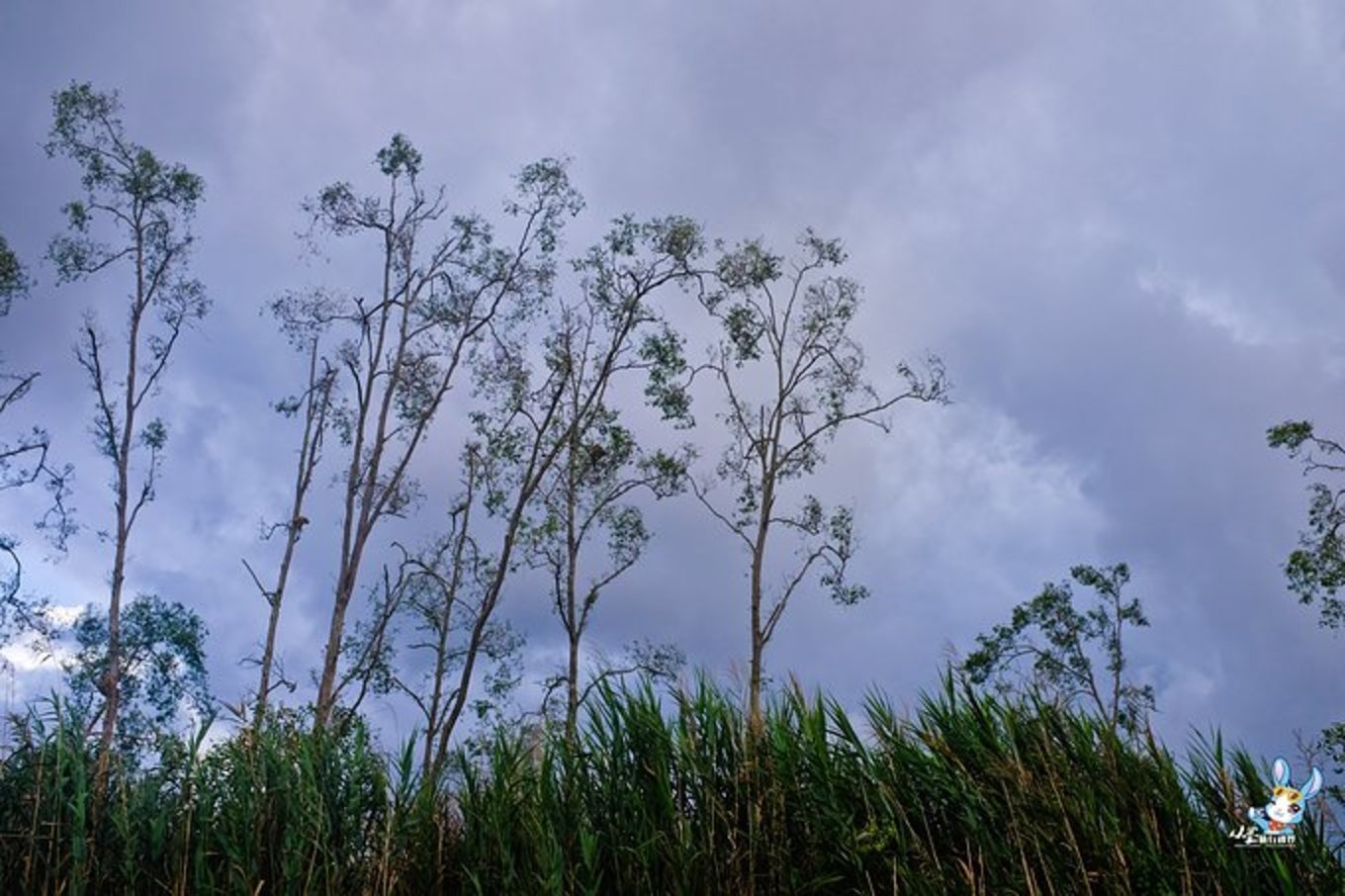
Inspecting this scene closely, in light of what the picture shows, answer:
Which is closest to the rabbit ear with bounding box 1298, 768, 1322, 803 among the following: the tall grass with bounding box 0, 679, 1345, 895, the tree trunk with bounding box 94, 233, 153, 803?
the tall grass with bounding box 0, 679, 1345, 895

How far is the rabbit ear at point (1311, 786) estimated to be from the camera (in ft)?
27.1

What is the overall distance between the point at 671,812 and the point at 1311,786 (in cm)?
466

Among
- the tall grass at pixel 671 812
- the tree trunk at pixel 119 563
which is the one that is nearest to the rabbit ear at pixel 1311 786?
the tall grass at pixel 671 812

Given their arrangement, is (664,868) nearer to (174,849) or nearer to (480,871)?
(480,871)

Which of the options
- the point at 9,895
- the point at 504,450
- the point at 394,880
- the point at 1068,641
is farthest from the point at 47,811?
the point at 1068,641

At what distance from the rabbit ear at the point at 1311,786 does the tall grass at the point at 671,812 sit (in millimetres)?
303

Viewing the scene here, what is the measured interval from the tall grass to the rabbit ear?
303 millimetres

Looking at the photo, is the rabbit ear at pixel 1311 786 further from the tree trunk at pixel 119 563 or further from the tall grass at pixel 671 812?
the tree trunk at pixel 119 563

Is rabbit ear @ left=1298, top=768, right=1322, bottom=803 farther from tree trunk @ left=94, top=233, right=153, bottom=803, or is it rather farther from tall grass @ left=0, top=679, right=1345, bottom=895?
tree trunk @ left=94, top=233, right=153, bottom=803

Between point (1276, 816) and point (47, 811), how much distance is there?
31.8 feet

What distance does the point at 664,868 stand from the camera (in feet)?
31.4

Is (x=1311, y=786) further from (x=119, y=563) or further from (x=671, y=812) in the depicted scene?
(x=119, y=563)

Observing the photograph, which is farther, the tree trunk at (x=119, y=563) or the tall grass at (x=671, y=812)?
the tree trunk at (x=119, y=563)

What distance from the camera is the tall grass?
8719 mm
